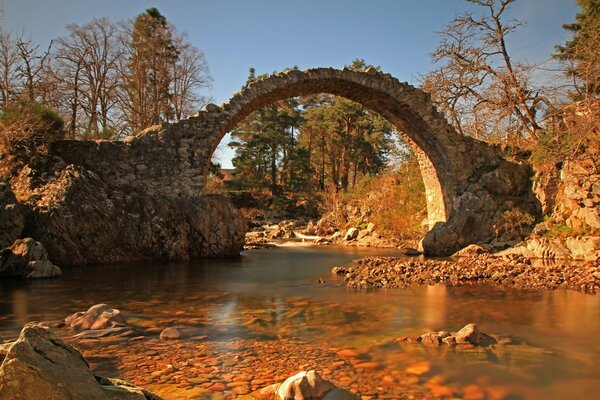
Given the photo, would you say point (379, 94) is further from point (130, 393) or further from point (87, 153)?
point (130, 393)

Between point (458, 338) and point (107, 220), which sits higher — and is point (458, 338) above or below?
below

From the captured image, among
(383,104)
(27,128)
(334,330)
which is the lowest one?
(334,330)

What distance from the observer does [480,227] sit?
40.6 ft

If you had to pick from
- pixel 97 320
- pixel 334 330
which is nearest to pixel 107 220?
pixel 97 320

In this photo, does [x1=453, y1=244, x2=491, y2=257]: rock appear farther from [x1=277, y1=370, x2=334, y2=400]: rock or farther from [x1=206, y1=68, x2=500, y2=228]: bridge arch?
[x1=277, y1=370, x2=334, y2=400]: rock

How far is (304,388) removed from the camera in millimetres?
2725

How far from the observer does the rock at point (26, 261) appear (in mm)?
A: 7617

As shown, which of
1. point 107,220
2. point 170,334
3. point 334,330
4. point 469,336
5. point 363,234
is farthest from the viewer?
point 363,234

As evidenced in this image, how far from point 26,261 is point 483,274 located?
842cm

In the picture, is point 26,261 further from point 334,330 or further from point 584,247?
point 584,247

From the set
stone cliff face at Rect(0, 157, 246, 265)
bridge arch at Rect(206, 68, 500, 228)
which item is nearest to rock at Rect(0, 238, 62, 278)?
stone cliff face at Rect(0, 157, 246, 265)

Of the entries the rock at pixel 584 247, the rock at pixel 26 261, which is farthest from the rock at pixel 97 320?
the rock at pixel 584 247

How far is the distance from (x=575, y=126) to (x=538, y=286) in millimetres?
4732

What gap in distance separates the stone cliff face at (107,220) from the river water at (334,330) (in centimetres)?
148
